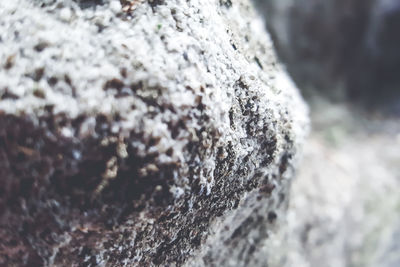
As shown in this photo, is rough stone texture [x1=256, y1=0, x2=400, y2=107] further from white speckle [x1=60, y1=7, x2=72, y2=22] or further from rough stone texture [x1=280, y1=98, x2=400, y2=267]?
white speckle [x1=60, y1=7, x2=72, y2=22]

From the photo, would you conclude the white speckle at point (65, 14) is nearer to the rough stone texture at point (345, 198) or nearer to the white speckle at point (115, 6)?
the white speckle at point (115, 6)

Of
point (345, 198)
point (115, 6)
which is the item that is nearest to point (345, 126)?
point (345, 198)

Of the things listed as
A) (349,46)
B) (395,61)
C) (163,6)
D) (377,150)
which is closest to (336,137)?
(377,150)

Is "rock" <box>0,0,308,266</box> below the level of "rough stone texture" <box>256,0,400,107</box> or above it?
below

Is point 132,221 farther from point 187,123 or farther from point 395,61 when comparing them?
point 395,61

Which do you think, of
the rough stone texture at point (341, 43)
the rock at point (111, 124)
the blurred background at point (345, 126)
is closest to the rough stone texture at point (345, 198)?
the blurred background at point (345, 126)

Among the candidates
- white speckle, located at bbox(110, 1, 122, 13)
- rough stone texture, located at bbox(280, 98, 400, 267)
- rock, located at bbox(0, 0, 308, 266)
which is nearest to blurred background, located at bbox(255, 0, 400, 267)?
rough stone texture, located at bbox(280, 98, 400, 267)
